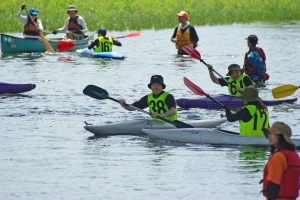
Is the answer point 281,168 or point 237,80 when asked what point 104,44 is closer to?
point 237,80

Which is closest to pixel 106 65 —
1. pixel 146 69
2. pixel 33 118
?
pixel 146 69

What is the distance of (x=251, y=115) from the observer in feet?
38.9

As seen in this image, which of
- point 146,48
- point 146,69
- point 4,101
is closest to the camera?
point 4,101

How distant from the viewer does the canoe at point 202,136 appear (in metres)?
12.5

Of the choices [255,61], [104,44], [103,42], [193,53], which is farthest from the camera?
[104,44]

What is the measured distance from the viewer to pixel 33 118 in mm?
15984

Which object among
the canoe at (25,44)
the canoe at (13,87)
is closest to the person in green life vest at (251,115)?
the canoe at (13,87)

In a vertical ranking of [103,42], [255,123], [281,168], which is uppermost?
[281,168]

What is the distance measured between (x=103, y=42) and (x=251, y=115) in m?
14.2

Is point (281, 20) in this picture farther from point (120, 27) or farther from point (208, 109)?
point (208, 109)

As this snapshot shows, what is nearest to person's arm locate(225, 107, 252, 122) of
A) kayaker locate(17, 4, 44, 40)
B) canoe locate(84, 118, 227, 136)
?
canoe locate(84, 118, 227, 136)

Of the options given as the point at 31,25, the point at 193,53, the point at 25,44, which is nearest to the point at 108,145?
the point at 193,53

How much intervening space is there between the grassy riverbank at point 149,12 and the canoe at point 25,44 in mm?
5702

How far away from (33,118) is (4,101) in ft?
7.14
